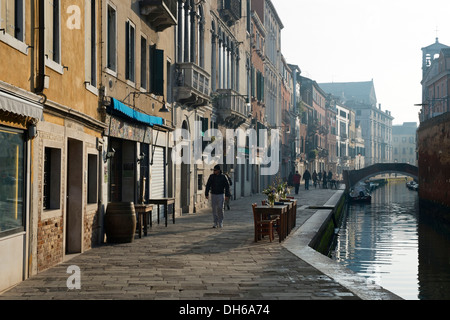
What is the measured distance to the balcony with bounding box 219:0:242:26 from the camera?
→ 2633cm

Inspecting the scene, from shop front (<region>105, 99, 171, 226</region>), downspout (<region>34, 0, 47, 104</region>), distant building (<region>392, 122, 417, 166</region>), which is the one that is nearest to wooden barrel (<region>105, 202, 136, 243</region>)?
shop front (<region>105, 99, 171, 226</region>)

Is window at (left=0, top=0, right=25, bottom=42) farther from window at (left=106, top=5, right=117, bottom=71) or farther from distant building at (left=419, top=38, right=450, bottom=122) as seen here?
distant building at (left=419, top=38, right=450, bottom=122)

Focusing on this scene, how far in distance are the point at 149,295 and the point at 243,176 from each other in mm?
26642

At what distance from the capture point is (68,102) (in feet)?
34.1

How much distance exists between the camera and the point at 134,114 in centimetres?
1427

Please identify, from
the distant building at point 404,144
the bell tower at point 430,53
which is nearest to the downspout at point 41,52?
the bell tower at point 430,53

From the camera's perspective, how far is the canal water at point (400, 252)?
1344 cm

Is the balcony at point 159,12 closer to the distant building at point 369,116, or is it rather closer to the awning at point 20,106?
the awning at point 20,106

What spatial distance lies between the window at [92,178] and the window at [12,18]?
4261 millimetres

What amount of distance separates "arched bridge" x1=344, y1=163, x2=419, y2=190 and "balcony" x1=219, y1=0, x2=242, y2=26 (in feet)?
105
